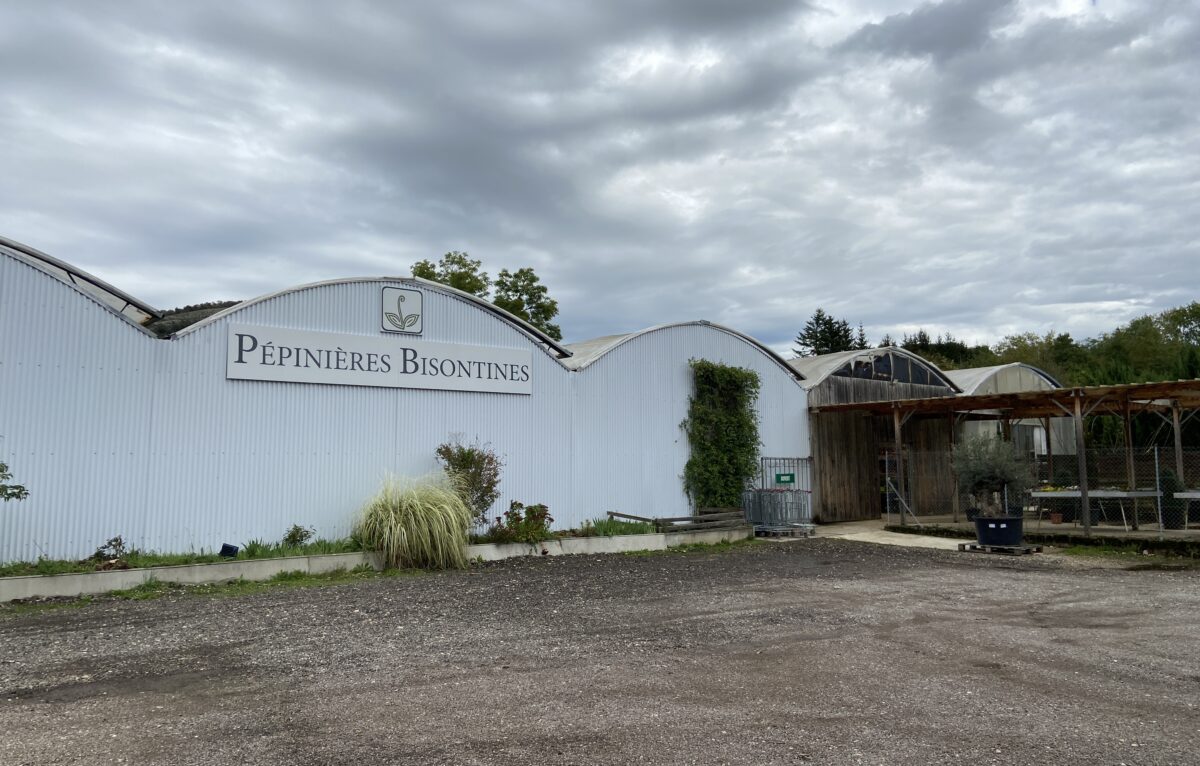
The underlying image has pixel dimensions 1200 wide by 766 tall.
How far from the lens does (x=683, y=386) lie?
17984 millimetres

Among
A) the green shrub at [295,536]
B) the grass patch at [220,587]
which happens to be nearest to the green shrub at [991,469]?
the grass patch at [220,587]

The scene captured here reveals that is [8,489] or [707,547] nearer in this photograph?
[8,489]

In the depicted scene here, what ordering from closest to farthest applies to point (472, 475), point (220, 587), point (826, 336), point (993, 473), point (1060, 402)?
point (220, 587)
point (472, 475)
point (993, 473)
point (1060, 402)
point (826, 336)

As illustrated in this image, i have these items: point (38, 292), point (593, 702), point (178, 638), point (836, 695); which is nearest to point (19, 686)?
point (178, 638)

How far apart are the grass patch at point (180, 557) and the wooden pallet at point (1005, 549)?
1028cm

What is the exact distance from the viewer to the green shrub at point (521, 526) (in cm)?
1374

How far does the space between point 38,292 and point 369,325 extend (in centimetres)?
451

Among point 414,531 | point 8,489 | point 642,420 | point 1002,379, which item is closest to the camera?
point 8,489

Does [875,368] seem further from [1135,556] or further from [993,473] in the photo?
[1135,556]

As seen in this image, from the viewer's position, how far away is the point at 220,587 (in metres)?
10.3

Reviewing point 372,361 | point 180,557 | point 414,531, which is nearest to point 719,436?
point 372,361

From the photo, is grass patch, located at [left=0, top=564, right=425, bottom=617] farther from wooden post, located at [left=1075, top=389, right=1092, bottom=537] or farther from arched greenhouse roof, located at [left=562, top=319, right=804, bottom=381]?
wooden post, located at [left=1075, top=389, right=1092, bottom=537]

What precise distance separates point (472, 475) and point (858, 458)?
1147 centimetres

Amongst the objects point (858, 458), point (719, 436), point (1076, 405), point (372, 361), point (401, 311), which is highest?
point (401, 311)
